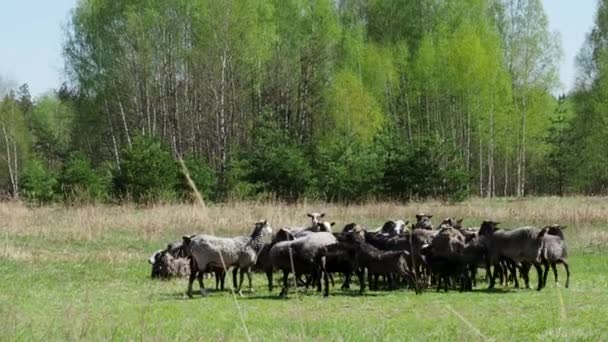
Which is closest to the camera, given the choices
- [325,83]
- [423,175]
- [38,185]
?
[423,175]

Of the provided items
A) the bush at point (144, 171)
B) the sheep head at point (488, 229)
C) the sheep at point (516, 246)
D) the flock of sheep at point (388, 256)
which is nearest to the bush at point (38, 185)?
the bush at point (144, 171)

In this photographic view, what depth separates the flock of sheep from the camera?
16062 mm

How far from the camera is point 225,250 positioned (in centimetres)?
1627

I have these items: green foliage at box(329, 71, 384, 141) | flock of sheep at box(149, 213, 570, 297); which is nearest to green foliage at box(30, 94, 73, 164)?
green foliage at box(329, 71, 384, 141)

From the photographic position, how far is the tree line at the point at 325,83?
4844 cm

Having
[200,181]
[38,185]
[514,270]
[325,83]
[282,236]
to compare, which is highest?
[325,83]

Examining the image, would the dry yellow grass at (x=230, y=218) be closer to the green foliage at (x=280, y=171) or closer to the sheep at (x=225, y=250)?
the green foliage at (x=280, y=171)

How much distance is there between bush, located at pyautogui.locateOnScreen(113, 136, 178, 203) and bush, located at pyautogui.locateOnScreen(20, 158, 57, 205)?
17.9 feet

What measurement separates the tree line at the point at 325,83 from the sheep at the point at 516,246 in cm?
2403

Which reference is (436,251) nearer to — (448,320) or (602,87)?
(448,320)

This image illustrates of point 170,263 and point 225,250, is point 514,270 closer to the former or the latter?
point 225,250

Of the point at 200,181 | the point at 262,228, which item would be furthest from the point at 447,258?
the point at 200,181

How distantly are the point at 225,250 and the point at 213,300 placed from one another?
140 centimetres

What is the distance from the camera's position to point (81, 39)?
56.9 meters
